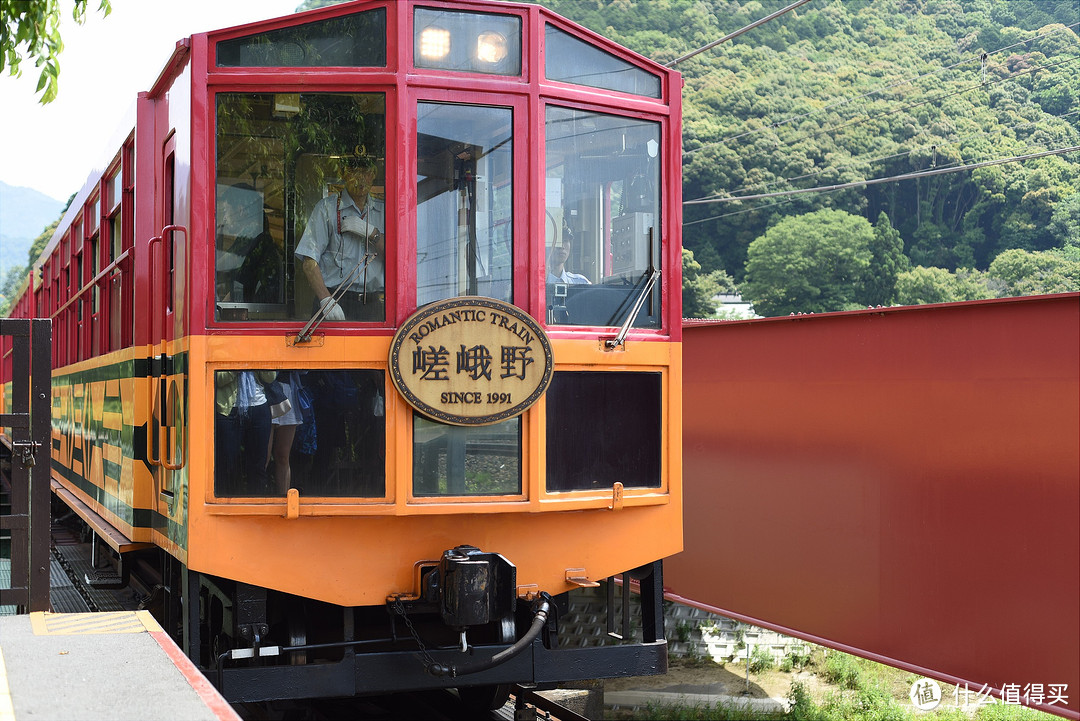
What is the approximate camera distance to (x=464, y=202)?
4.89m

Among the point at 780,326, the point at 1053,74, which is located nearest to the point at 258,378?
the point at 780,326

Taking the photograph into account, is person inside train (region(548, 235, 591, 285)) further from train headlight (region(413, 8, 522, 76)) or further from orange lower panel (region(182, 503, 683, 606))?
orange lower panel (region(182, 503, 683, 606))

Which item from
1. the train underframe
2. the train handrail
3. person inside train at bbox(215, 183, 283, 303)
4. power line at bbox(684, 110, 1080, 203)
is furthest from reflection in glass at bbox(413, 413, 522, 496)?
power line at bbox(684, 110, 1080, 203)

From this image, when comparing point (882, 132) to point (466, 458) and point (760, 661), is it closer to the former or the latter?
point (760, 661)

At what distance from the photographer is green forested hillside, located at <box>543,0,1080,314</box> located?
151ft

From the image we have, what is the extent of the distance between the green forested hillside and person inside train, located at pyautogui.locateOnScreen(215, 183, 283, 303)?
135 ft

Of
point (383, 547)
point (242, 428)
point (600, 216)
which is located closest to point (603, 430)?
point (600, 216)

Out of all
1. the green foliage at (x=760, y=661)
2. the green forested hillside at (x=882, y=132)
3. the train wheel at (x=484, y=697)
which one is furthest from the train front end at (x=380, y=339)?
the green forested hillside at (x=882, y=132)

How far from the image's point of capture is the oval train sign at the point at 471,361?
4711 millimetres

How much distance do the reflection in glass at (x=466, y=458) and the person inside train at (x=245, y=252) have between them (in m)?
0.86

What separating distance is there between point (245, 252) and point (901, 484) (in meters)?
3.59

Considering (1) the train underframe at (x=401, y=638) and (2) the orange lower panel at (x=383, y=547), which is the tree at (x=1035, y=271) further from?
(1) the train underframe at (x=401, y=638)

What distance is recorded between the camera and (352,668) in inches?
190

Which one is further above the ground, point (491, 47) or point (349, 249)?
point (491, 47)
